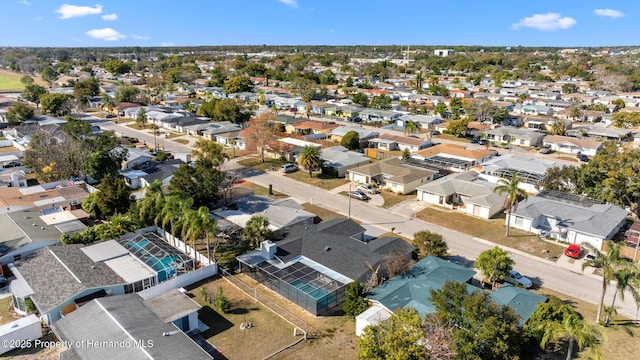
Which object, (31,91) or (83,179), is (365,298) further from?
(31,91)

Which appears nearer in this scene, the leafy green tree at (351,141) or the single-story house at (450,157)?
the single-story house at (450,157)

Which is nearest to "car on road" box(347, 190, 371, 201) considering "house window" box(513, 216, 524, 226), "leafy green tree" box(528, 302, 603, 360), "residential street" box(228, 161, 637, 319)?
"residential street" box(228, 161, 637, 319)

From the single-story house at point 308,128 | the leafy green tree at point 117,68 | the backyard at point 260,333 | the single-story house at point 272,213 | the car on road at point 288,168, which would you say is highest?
the leafy green tree at point 117,68

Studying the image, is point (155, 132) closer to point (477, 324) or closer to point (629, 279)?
point (477, 324)

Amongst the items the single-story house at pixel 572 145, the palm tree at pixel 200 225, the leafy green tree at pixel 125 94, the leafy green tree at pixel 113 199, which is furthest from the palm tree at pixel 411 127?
the leafy green tree at pixel 125 94

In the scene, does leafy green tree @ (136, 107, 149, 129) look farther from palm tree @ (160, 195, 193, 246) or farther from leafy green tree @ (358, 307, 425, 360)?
leafy green tree @ (358, 307, 425, 360)

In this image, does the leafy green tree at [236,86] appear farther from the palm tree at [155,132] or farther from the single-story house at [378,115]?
the single-story house at [378,115]

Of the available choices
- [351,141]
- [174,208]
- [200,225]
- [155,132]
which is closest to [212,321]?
[200,225]
